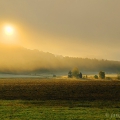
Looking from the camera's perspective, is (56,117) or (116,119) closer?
(116,119)

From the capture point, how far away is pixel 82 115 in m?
24.2

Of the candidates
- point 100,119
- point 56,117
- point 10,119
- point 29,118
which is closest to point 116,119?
point 100,119

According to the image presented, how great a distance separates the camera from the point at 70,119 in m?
22.0

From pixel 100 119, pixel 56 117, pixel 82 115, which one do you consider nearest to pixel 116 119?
pixel 100 119

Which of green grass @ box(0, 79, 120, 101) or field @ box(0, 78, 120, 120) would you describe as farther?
green grass @ box(0, 79, 120, 101)

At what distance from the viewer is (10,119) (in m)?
22.5

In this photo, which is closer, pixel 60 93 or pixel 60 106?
pixel 60 106

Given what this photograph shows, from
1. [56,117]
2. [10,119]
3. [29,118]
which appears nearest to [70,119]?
[56,117]

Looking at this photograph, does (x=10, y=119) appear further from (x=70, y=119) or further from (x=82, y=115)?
(x=82, y=115)

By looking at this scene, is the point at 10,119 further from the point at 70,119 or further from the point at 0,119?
the point at 70,119

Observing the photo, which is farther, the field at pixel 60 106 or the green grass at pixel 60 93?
the green grass at pixel 60 93

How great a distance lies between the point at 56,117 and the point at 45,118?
3.50 feet

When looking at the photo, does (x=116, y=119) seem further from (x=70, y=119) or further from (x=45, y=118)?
(x=45, y=118)

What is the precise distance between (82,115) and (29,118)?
524 centimetres
